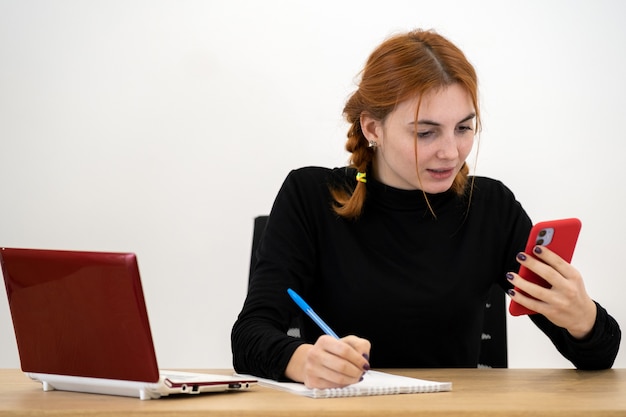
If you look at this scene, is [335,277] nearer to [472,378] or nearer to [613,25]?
[472,378]

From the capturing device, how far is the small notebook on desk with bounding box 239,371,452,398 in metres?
1.06

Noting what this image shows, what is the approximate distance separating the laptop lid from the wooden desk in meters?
0.04

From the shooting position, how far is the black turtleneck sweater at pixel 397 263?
1.59 metres

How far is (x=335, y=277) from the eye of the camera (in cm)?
163

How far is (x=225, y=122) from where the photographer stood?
105 inches

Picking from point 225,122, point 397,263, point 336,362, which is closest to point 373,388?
point 336,362

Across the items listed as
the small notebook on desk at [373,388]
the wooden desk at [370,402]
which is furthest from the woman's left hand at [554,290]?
the small notebook on desk at [373,388]

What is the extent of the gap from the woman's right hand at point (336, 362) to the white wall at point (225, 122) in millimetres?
1596

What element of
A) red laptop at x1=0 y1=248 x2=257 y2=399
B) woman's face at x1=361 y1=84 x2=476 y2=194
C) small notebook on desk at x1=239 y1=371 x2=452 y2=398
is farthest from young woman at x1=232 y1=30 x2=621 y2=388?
red laptop at x1=0 y1=248 x2=257 y2=399

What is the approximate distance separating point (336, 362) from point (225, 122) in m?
1.71

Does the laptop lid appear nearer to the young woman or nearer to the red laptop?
the red laptop

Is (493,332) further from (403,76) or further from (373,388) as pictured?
(373,388)

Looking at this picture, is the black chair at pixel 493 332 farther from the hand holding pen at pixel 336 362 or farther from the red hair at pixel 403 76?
the hand holding pen at pixel 336 362

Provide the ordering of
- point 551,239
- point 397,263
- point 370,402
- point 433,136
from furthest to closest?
point 397,263
point 433,136
point 551,239
point 370,402
